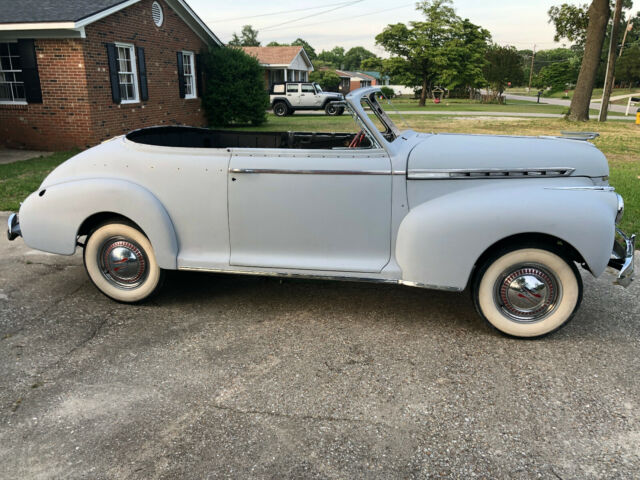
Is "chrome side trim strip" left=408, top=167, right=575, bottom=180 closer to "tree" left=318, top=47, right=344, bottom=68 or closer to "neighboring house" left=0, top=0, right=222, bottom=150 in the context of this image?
"neighboring house" left=0, top=0, right=222, bottom=150

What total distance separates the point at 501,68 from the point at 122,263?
56769mm

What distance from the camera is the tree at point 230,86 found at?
1869 cm

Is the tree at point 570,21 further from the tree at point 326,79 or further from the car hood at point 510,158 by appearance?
the tree at point 326,79

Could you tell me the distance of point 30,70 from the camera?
12039 mm

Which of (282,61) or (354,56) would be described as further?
(354,56)

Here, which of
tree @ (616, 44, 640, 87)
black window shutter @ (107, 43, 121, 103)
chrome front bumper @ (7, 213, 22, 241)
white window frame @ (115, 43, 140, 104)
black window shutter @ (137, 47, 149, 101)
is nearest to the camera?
chrome front bumper @ (7, 213, 22, 241)

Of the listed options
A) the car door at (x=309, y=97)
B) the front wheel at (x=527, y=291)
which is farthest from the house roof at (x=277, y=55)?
the front wheel at (x=527, y=291)

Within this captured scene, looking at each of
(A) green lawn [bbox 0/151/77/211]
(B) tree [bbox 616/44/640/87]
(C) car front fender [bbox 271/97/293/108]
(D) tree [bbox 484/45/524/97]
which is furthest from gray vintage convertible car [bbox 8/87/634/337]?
(B) tree [bbox 616/44/640/87]

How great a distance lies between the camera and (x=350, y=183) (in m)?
3.68

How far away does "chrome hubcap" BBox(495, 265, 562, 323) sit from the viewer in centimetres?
355

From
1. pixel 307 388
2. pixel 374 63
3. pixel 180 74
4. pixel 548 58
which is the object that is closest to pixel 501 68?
pixel 374 63

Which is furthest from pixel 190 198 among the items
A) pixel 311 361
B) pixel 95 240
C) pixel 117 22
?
pixel 117 22

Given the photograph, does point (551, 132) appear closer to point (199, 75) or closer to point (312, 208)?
point (199, 75)

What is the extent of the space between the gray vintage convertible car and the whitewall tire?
0.01 metres
